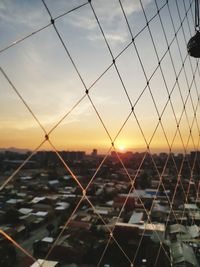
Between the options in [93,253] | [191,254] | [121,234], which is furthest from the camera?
[121,234]

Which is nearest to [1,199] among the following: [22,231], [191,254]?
[22,231]

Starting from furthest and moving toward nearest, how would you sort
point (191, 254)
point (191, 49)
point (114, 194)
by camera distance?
1. point (114, 194)
2. point (191, 254)
3. point (191, 49)

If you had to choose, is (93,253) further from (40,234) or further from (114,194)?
(114,194)

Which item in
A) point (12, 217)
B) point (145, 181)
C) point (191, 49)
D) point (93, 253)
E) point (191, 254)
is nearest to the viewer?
point (191, 49)

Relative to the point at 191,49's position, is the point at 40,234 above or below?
below

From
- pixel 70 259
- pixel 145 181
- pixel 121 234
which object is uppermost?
pixel 145 181

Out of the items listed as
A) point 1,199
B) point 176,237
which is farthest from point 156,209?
point 1,199

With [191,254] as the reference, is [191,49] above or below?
above

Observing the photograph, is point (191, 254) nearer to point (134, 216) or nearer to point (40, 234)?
point (134, 216)

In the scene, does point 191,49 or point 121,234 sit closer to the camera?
point 191,49
